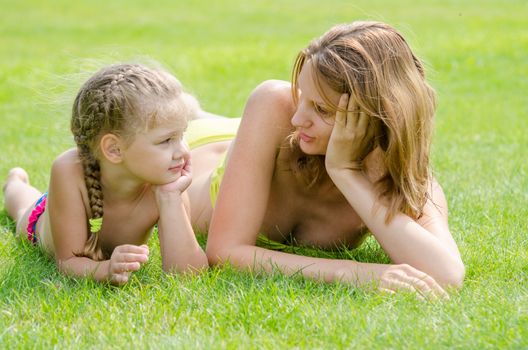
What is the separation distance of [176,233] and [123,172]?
1.29 feet

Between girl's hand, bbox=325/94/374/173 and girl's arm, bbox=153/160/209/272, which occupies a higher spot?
girl's hand, bbox=325/94/374/173

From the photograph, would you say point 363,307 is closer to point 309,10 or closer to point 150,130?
point 150,130

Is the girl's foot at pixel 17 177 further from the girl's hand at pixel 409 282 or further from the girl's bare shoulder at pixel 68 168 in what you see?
the girl's hand at pixel 409 282

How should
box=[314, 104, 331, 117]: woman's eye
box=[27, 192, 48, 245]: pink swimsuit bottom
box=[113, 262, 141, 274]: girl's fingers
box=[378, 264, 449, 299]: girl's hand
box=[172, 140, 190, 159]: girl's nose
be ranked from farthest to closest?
box=[27, 192, 48, 245]: pink swimsuit bottom
box=[172, 140, 190, 159]: girl's nose
box=[314, 104, 331, 117]: woman's eye
box=[113, 262, 141, 274]: girl's fingers
box=[378, 264, 449, 299]: girl's hand

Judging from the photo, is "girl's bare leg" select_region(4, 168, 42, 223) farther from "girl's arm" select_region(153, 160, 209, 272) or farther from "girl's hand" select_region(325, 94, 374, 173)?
"girl's hand" select_region(325, 94, 374, 173)

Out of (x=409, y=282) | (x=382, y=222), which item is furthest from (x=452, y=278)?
(x=382, y=222)

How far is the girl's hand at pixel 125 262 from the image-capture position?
3770 mm


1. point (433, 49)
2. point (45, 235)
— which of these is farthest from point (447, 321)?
point (433, 49)

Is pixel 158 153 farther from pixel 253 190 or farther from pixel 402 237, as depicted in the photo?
pixel 402 237

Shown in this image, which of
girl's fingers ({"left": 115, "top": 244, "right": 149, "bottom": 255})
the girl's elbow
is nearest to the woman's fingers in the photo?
the girl's elbow

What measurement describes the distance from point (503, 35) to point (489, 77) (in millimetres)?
3006

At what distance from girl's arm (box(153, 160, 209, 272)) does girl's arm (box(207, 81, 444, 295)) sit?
111 mm

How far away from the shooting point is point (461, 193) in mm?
5855

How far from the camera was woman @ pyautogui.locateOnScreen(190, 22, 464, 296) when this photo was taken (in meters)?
3.82
